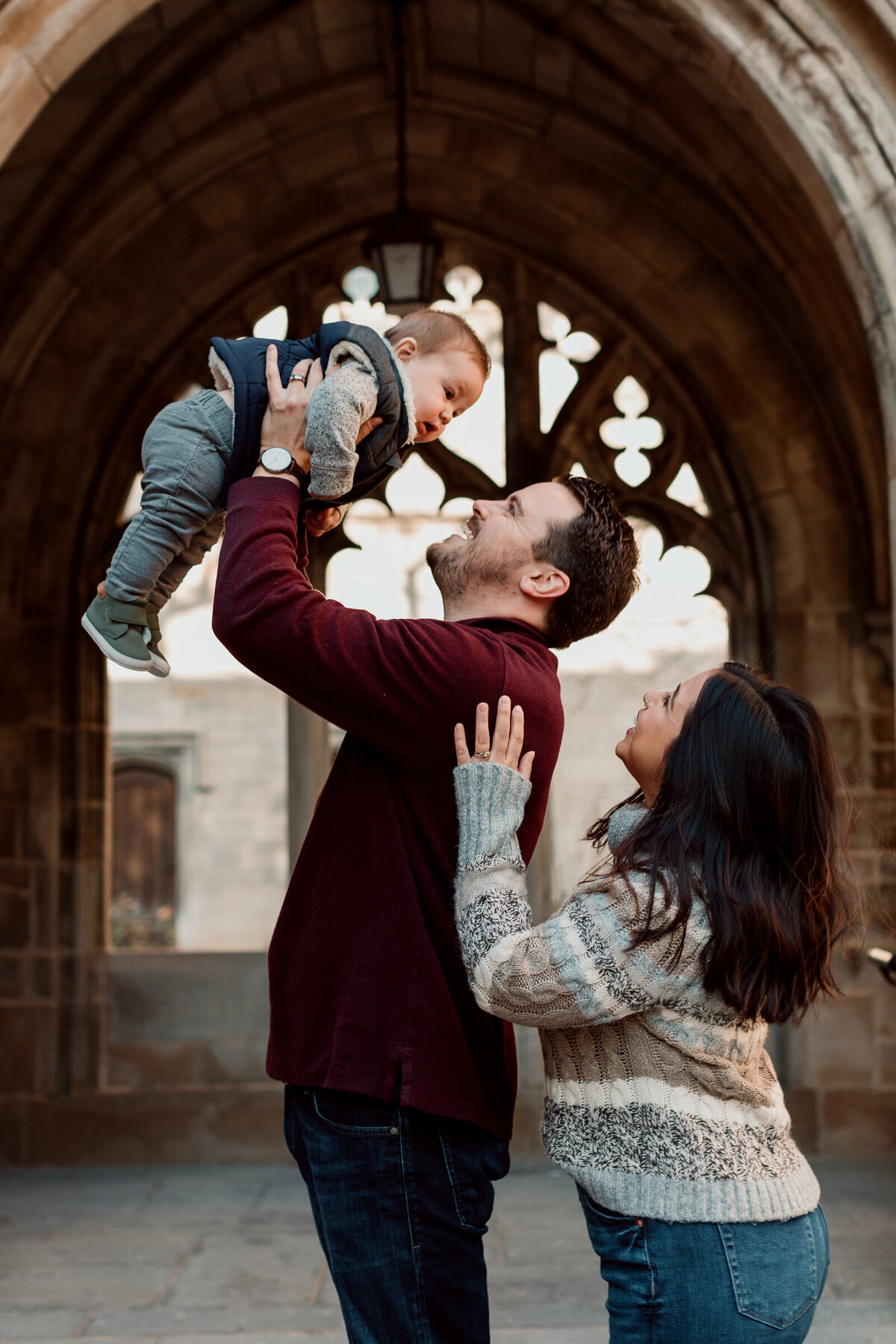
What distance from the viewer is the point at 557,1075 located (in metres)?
1.37

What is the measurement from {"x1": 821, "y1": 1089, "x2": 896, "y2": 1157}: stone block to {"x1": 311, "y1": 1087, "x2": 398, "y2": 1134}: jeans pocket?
12.2 ft

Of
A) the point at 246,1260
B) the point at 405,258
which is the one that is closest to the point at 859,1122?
the point at 246,1260

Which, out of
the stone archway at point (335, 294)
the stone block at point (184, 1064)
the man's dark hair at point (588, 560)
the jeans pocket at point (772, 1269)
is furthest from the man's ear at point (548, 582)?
the stone block at point (184, 1064)

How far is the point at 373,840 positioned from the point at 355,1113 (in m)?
0.27

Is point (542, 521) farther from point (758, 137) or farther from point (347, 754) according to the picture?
point (758, 137)

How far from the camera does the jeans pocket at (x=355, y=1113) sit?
129cm

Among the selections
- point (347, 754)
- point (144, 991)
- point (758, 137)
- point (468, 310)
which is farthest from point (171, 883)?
point (347, 754)

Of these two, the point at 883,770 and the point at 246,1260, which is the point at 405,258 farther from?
the point at 246,1260

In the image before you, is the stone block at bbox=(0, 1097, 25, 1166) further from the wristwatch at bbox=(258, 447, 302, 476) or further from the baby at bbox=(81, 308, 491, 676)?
the wristwatch at bbox=(258, 447, 302, 476)

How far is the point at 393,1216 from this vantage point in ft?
4.24

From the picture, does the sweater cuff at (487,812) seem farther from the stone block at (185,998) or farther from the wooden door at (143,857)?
the wooden door at (143,857)

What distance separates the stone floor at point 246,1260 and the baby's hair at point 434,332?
2319 mm

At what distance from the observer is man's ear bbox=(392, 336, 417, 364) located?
160 centimetres

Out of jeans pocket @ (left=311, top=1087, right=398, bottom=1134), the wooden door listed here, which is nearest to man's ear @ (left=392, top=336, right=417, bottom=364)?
jeans pocket @ (left=311, top=1087, right=398, bottom=1134)
